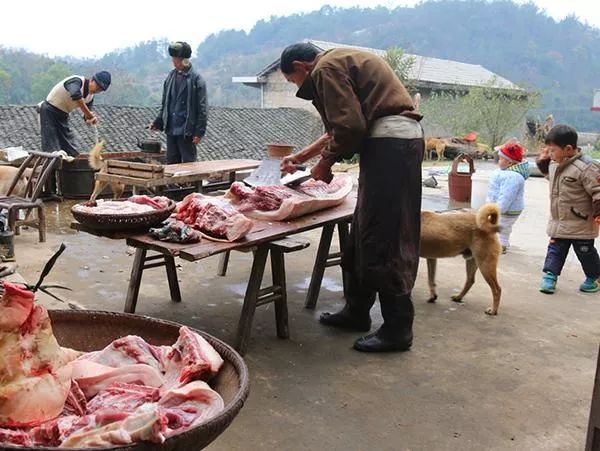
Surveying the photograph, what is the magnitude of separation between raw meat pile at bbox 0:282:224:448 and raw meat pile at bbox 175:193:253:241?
1652 mm

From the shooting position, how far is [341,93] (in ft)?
12.1

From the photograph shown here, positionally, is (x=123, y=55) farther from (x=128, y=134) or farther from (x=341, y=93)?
(x=341, y=93)

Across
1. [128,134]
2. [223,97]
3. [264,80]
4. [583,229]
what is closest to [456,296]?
[583,229]

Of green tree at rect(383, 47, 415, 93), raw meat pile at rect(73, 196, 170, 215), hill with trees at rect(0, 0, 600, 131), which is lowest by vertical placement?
raw meat pile at rect(73, 196, 170, 215)

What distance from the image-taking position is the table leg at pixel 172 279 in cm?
485

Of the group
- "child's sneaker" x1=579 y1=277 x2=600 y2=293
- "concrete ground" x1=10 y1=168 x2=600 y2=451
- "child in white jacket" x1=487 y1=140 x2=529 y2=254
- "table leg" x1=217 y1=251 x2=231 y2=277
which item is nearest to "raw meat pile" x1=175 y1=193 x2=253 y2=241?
"concrete ground" x1=10 y1=168 x2=600 y2=451

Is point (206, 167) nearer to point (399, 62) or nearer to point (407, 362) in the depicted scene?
point (407, 362)

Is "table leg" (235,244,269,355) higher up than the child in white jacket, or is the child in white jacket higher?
the child in white jacket

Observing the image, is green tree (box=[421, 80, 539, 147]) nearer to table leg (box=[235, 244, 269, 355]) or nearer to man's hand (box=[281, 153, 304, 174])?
man's hand (box=[281, 153, 304, 174])

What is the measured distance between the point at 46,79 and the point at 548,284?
60.6 feet

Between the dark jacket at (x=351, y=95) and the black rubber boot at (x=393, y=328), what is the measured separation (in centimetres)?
103

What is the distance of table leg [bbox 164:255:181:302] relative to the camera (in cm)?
485

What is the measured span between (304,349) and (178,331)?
205cm

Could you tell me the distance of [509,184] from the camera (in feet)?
21.6
